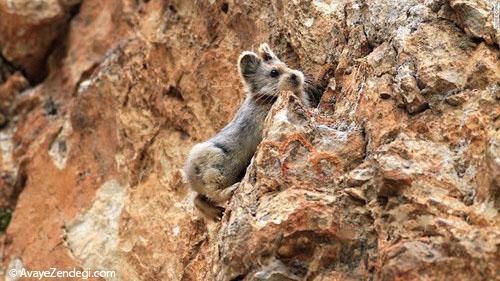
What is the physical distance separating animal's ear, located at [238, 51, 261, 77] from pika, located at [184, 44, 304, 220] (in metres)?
0.21

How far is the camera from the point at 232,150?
7.98 m

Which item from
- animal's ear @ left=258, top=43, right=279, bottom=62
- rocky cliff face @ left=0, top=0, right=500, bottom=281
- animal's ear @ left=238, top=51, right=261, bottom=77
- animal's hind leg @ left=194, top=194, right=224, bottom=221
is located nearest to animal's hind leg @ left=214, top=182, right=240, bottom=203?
animal's hind leg @ left=194, top=194, right=224, bottom=221

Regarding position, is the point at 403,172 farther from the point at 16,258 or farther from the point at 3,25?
the point at 3,25

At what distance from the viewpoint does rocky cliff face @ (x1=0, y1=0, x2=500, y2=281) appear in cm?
586

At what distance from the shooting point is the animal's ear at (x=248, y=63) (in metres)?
8.62

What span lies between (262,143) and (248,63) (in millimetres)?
2053

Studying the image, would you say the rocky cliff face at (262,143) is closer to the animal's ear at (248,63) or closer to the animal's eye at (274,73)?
the animal's eye at (274,73)

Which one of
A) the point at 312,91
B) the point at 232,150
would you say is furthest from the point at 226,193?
the point at 312,91

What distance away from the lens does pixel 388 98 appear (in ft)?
22.2

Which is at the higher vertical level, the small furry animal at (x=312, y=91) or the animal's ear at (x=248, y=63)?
the animal's ear at (x=248, y=63)

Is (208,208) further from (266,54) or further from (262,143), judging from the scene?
(266,54)

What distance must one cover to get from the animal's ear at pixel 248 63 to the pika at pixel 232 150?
207 millimetres
